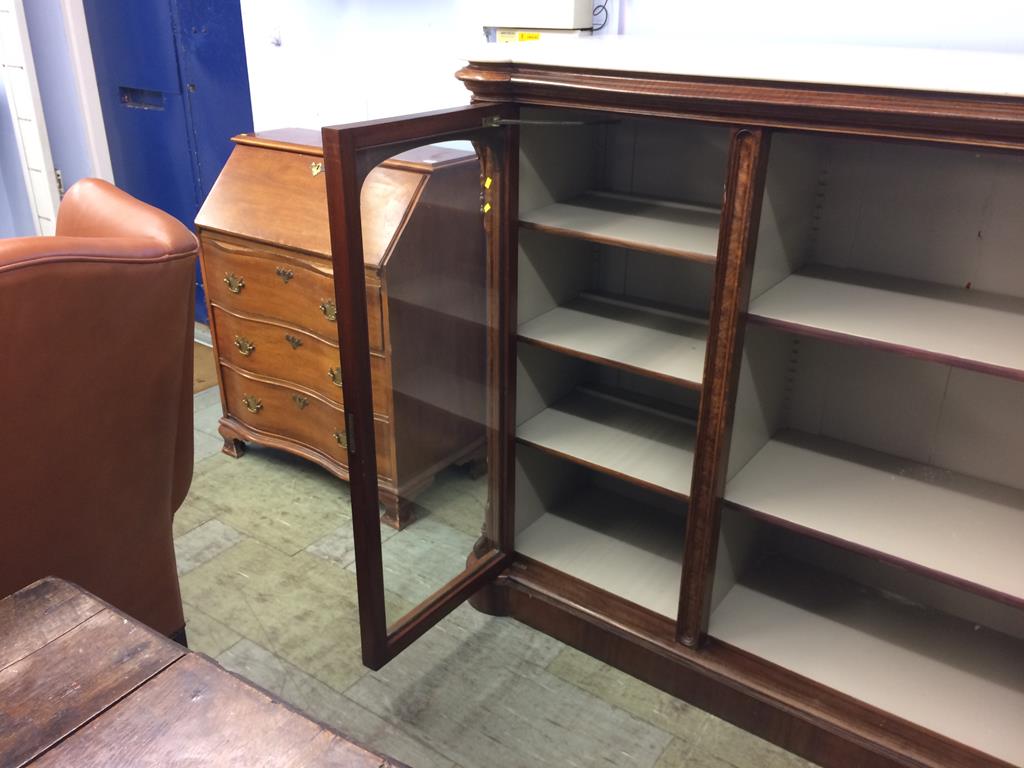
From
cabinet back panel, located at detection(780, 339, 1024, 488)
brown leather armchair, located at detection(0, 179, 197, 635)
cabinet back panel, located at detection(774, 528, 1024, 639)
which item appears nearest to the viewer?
brown leather armchair, located at detection(0, 179, 197, 635)

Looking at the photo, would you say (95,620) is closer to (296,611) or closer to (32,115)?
(296,611)

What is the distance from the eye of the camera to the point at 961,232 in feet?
5.23

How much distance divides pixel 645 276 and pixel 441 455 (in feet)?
2.23

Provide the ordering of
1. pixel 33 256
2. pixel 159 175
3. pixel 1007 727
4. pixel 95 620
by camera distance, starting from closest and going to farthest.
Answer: pixel 95 620
pixel 33 256
pixel 1007 727
pixel 159 175

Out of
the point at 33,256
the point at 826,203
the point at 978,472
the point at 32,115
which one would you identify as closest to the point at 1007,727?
the point at 978,472

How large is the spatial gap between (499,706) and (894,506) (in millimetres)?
933

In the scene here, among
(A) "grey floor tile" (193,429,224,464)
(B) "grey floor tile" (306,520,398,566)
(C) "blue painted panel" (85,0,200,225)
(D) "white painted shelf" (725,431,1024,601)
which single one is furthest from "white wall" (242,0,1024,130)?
(B) "grey floor tile" (306,520,398,566)

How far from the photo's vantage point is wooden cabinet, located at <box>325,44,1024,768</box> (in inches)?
55.0

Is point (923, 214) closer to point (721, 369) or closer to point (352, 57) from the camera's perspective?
point (721, 369)

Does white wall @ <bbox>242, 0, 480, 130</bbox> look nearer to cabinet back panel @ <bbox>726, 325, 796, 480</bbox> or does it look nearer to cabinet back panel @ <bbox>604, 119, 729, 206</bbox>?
cabinet back panel @ <bbox>604, 119, 729, 206</bbox>

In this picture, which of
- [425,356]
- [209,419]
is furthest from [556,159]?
[209,419]

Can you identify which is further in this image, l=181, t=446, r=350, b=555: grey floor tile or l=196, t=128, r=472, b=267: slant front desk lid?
l=181, t=446, r=350, b=555: grey floor tile

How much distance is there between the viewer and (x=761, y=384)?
5.63 ft

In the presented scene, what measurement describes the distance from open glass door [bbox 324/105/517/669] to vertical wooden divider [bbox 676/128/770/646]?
477 millimetres
